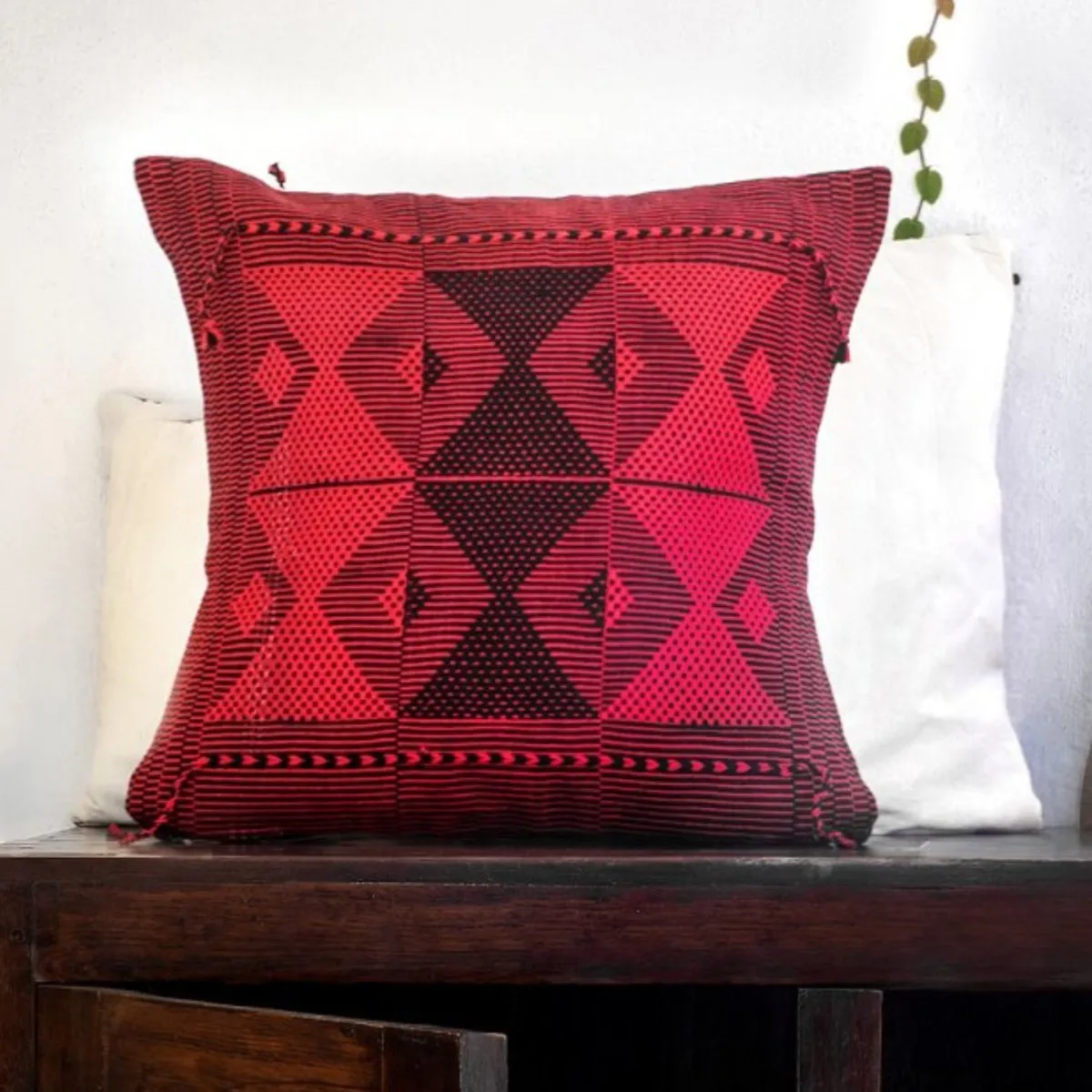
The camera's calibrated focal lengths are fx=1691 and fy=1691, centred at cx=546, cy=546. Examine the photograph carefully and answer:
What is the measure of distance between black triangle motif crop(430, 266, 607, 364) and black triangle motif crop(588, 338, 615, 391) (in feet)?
0.11

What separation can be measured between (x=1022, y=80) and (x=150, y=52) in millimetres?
836

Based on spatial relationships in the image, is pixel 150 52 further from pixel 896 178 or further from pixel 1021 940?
pixel 1021 940

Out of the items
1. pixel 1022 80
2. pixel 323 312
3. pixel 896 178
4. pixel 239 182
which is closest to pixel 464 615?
pixel 323 312

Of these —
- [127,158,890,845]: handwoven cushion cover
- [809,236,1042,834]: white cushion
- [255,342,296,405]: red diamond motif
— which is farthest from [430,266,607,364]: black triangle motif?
[809,236,1042,834]: white cushion

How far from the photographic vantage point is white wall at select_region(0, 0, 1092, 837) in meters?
1.58

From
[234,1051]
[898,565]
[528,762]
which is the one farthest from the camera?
[898,565]

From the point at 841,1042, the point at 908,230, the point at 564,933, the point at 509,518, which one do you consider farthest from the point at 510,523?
the point at 908,230

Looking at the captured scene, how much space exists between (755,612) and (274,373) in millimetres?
334

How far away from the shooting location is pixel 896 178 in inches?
62.1

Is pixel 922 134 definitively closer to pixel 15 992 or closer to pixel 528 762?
pixel 528 762

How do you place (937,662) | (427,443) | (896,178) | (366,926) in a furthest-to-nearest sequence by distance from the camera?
(896,178)
(937,662)
(427,443)
(366,926)

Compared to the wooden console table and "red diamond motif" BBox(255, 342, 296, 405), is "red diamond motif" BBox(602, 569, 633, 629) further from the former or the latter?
"red diamond motif" BBox(255, 342, 296, 405)

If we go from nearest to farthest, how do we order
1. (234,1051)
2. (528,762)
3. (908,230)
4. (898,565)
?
(234,1051)
(528,762)
(898,565)
(908,230)

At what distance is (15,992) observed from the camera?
938 millimetres
